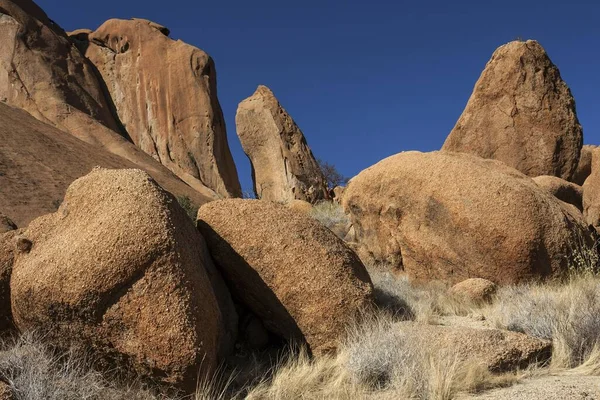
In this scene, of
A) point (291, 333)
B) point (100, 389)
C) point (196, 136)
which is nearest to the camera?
point (100, 389)

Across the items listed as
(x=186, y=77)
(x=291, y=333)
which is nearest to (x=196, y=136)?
(x=186, y=77)

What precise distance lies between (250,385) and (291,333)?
915mm

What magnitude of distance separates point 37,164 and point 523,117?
1538 centimetres

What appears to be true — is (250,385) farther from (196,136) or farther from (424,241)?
(196,136)

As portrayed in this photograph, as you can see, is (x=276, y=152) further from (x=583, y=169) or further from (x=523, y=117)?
(x=583, y=169)

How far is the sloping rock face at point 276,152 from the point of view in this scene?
22.2 meters

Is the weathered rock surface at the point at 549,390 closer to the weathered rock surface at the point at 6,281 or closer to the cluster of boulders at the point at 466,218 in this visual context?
the cluster of boulders at the point at 466,218

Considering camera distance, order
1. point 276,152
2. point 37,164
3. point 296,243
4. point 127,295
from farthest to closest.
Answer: point 276,152 → point 37,164 → point 296,243 → point 127,295

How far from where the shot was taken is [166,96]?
3678cm

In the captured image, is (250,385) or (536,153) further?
(536,153)

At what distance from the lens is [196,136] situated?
35.5m

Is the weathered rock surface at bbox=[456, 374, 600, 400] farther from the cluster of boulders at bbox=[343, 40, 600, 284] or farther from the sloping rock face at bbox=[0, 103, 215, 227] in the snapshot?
the sloping rock face at bbox=[0, 103, 215, 227]

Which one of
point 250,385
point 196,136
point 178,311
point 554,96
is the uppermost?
point 196,136

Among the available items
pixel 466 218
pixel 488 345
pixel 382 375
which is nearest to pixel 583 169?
pixel 466 218
